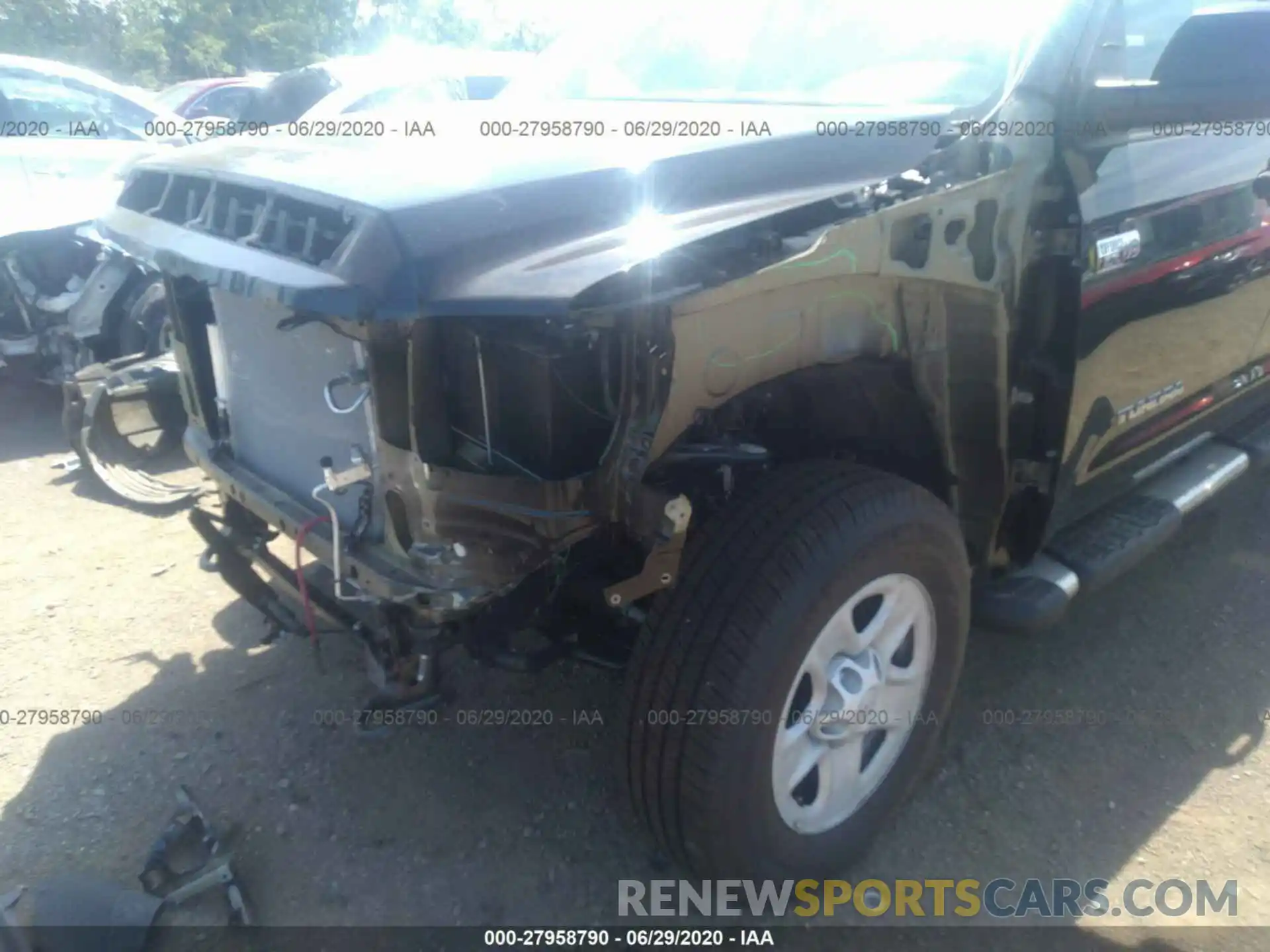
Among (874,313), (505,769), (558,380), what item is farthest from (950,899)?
(558,380)

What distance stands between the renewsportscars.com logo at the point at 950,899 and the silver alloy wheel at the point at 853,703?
0.70 ft

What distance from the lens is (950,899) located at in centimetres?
243

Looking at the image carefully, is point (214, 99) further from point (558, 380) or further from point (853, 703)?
point (853, 703)

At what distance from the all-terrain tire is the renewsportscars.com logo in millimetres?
171

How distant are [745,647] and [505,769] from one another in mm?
1168

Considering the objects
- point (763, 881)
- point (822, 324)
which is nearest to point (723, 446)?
point (822, 324)

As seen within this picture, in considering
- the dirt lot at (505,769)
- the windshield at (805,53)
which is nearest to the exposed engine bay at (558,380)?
the windshield at (805,53)

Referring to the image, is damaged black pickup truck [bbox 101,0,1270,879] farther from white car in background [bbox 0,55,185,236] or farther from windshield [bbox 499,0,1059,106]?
white car in background [bbox 0,55,185,236]

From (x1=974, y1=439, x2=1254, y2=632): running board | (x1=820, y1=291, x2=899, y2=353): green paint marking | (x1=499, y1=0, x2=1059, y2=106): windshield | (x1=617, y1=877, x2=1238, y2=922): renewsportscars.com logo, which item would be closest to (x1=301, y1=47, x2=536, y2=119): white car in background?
(x1=499, y1=0, x2=1059, y2=106): windshield

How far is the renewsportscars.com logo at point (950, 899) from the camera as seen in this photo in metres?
2.36

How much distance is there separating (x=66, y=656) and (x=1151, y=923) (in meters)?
3.41

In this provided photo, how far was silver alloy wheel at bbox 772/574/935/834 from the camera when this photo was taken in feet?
7.28

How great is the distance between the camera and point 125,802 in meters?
2.76

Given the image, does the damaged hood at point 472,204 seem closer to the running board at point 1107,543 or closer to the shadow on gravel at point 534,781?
the shadow on gravel at point 534,781
